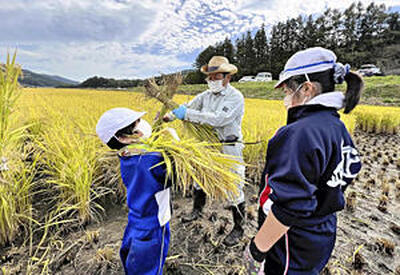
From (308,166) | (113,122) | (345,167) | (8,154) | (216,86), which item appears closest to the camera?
(308,166)

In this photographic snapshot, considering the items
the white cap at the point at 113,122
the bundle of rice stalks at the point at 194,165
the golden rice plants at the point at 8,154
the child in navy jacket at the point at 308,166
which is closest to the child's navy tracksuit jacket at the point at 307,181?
the child in navy jacket at the point at 308,166

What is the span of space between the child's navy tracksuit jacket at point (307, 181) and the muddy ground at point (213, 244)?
0.88 m

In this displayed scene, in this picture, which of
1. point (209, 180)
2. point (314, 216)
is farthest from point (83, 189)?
point (314, 216)

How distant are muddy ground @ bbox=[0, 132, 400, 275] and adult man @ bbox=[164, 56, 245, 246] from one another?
17 cm

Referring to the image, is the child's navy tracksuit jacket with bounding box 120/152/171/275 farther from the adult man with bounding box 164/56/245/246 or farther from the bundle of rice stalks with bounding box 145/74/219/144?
the adult man with bounding box 164/56/245/246

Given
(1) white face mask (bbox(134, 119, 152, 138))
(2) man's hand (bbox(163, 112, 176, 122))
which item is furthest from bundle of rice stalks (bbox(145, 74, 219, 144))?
(1) white face mask (bbox(134, 119, 152, 138))

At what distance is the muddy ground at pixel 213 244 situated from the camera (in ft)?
5.02

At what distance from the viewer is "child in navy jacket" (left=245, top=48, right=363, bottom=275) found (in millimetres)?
664

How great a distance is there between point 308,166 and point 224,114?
1209 millimetres

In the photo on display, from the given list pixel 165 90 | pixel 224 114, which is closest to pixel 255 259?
pixel 224 114

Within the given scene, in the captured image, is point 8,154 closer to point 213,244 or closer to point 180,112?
point 180,112

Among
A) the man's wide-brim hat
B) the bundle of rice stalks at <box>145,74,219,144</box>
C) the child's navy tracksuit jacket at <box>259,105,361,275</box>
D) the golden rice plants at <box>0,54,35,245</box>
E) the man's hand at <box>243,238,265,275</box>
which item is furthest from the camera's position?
the man's wide-brim hat

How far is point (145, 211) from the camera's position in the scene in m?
1.11

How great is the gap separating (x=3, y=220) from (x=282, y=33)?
44910 millimetres
